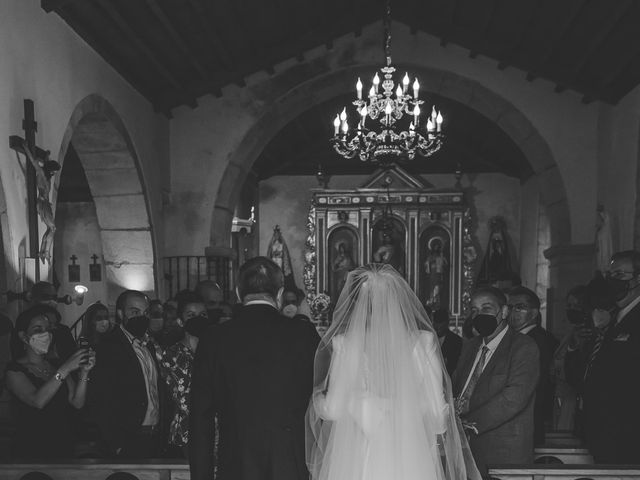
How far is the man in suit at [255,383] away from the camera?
121 inches

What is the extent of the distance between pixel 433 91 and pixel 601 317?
7.27 meters

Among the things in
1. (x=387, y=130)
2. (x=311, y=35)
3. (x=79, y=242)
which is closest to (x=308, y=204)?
(x=79, y=242)

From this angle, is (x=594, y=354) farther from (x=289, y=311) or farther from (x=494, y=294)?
(x=289, y=311)

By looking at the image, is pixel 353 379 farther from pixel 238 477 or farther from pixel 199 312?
pixel 199 312

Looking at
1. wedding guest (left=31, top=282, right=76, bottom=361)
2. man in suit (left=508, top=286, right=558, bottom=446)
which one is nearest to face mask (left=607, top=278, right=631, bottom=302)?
man in suit (left=508, top=286, right=558, bottom=446)

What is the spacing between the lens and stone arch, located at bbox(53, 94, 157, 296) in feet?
31.3

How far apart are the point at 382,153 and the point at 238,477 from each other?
559 centimetres

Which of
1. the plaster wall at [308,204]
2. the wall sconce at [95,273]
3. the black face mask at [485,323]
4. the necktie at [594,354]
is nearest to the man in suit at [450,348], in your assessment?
the necktie at [594,354]

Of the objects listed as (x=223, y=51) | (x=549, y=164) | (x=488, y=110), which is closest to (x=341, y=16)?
(x=223, y=51)

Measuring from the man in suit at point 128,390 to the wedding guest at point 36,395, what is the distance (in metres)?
0.15

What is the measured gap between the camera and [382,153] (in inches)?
324

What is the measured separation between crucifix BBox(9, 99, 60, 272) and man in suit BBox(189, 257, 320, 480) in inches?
149

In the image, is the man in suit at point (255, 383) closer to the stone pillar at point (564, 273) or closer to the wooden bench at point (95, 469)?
the wooden bench at point (95, 469)

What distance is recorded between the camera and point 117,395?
169 inches
